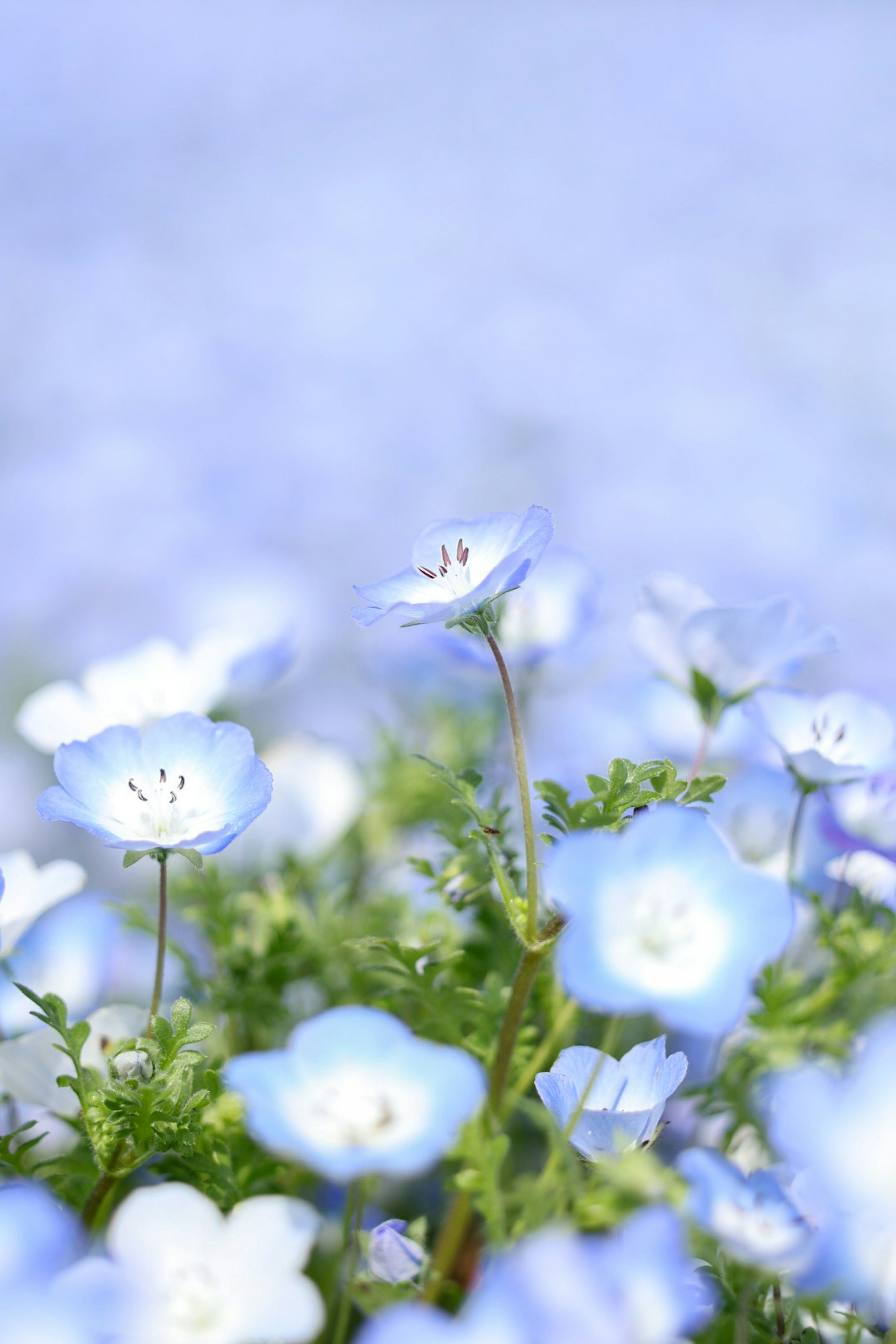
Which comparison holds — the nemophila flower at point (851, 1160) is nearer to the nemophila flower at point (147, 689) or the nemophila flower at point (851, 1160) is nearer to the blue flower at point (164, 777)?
the blue flower at point (164, 777)

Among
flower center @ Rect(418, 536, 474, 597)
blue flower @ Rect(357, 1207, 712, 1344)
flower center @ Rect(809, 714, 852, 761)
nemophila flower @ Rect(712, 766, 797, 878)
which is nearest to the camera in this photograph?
blue flower @ Rect(357, 1207, 712, 1344)

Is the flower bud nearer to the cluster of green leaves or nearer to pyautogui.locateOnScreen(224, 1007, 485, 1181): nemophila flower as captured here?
pyautogui.locateOnScreen(224, 1007, 485, 1181): nemophila flower

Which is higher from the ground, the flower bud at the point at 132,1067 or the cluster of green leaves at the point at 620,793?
the cluster of green leaves at the point at 620,793

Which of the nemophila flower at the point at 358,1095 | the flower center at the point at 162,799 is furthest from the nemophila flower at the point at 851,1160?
the flower center at the point at 162,799

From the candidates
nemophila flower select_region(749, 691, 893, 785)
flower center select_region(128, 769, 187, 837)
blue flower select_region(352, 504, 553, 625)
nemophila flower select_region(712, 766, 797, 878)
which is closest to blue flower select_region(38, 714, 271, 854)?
flower center select_region(128, 769, 187, 837)

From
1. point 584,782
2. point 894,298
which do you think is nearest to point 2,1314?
point 584,782

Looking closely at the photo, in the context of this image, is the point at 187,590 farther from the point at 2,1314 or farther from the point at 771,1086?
the point at 2,1314

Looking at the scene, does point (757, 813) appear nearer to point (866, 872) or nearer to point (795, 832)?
point (866, 872)
